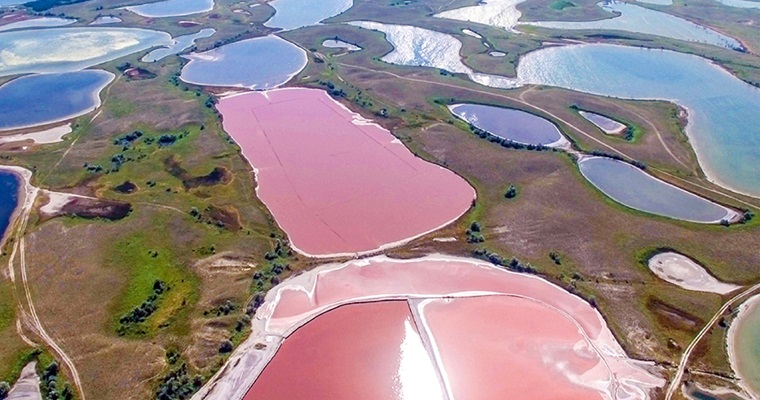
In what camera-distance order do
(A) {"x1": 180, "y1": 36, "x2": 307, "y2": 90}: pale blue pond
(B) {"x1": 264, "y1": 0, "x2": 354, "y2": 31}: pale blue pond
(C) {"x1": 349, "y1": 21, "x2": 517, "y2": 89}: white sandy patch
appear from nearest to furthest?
(A) {"x1": 180, "y1": 36, "x2": 307, "y2": 90}: pale blue pond
(C) {"x1": 349, "y1": 21, "x2": 517, "y2": 89}: white sandy patch
(B) {"x1": 264, "y1": 0, "x2": 354, "y2": 31}: pale blue pond

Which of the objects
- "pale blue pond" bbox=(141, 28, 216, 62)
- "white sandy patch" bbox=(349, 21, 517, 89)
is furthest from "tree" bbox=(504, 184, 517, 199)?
"pale blue pond" bbox=(141, 28, 216, 62)

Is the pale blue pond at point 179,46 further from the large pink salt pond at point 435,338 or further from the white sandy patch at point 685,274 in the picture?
the white sandy patch at point 685,274

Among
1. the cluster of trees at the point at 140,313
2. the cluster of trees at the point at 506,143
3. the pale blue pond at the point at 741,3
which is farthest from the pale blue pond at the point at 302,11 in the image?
the pale blue pond at the point at 741,3

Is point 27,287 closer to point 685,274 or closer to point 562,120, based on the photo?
point 685,274

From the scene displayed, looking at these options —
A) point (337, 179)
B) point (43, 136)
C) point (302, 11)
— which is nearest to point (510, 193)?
point (337, 179)

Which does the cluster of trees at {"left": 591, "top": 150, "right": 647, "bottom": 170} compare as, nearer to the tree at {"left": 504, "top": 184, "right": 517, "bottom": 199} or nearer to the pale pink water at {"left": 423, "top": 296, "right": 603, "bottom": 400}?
the tree at {"left": 504, "top": 184, "right": 517, "bottom": 199}

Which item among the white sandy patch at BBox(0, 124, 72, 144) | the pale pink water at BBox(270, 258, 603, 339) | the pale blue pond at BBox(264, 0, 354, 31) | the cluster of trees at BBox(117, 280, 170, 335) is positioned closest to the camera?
the cluster of trees at BBox(117, 280, 170, 335)

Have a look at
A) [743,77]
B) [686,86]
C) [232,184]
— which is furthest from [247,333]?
[743,77]
